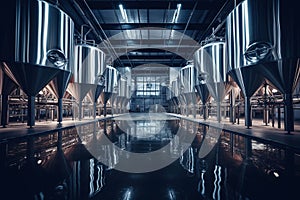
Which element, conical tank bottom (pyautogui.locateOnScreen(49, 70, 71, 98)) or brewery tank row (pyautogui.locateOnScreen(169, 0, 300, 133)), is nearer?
brewery tank row (pyautogui.locateOnScreen(169, 0, 300, 133))

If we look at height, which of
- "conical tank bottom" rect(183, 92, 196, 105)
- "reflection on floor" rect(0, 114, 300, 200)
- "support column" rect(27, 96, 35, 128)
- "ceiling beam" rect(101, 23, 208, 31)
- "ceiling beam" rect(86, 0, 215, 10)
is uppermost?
"ceiling beam" rect(101, 23, 208, 31)

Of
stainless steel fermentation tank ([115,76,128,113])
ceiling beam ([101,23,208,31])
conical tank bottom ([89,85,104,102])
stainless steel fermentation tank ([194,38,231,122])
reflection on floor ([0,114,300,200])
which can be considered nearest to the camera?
reflection on floor ([0,114,300,200])

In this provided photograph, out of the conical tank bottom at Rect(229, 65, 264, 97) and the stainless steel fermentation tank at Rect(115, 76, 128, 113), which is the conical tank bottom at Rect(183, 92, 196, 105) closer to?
the conical tank bottom at Rect(229, 65, 264, 97)

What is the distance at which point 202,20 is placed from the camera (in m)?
8.01

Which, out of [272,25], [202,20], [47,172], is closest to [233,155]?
[47,172]

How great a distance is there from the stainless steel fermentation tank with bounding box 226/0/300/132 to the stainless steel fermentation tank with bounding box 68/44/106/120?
4.55 meters

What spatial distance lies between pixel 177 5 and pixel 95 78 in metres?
3.74

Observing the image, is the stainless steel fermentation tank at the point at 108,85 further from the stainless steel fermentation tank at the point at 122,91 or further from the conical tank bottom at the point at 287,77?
the conical tank bottom at the point at 287,77

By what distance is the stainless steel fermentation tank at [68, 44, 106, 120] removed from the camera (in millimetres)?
5945

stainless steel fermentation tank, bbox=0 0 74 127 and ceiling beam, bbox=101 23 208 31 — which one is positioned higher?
ceiling beam, bbox=101 23 208 31

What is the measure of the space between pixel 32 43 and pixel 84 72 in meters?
2.49

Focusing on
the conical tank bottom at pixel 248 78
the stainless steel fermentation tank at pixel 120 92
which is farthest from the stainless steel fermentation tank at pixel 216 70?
the stainless steel fermentation tank at pixel 120 92

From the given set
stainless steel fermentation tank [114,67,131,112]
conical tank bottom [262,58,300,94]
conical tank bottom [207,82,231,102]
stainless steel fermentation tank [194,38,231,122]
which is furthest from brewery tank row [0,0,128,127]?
stainless steel fermentation tank [114,67,131,112]

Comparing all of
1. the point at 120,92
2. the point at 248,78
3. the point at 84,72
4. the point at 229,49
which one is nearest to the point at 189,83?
the point at 229,49
